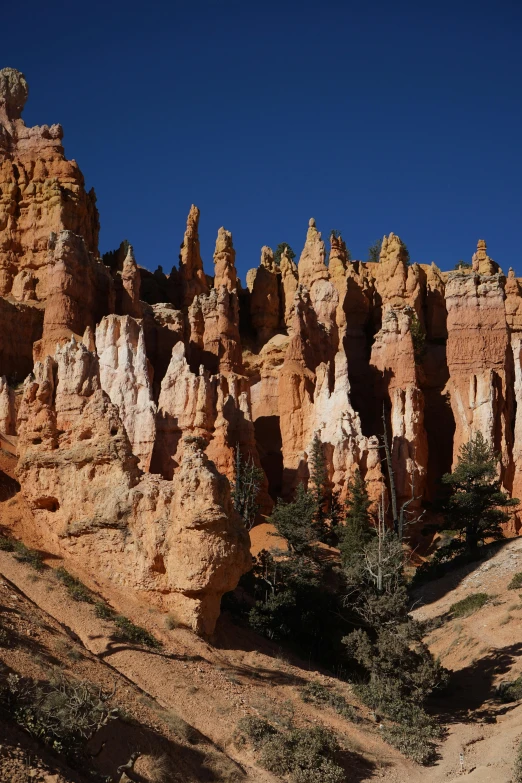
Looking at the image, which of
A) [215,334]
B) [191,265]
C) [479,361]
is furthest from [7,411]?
[191,265]

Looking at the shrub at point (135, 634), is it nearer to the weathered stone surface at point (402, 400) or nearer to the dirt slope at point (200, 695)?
the dirt slope at point (200, 695)

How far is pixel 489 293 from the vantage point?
6041cm

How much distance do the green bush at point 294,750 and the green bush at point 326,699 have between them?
2346 millimetres

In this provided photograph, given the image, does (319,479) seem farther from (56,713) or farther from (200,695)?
(56,713)

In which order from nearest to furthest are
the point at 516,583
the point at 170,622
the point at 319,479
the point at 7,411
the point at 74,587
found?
the point at 170,622, the point at 74,587, the point at 516,583, the point at 7,411, the point at 319,479

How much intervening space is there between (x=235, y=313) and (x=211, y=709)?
149ft

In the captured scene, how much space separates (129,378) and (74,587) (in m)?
28.0

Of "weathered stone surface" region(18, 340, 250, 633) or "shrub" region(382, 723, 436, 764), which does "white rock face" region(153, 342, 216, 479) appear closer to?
"weathered stone surface" region(18, 340, 250, 633)

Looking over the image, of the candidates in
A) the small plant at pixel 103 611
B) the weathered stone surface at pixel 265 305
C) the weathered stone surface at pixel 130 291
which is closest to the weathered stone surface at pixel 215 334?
the weathered stone surface at pixel 130 291

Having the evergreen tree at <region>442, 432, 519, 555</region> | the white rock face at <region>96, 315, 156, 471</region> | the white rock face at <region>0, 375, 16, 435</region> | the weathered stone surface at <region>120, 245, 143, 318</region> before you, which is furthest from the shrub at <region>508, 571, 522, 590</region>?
the weathered stone surface at <region>120, 245, 143, 318</region>

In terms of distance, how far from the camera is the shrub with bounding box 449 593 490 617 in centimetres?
3481

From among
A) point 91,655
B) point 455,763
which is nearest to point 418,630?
point 455,763

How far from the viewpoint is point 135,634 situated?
21.9 m

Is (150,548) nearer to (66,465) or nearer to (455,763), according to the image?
(66,465)
